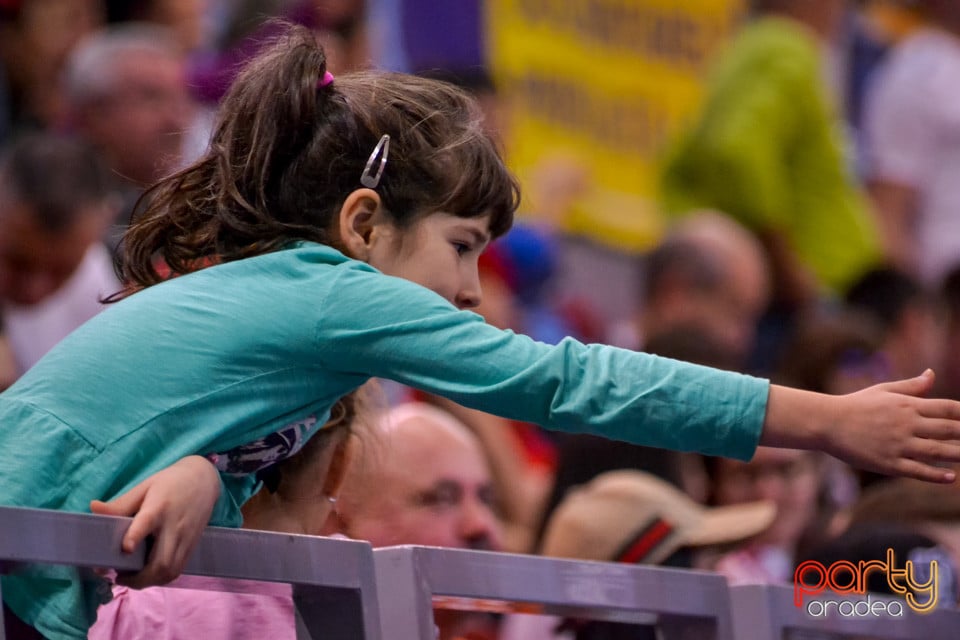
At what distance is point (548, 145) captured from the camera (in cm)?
640

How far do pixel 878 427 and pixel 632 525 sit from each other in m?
1.45

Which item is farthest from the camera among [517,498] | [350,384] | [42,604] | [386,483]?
[517,498]

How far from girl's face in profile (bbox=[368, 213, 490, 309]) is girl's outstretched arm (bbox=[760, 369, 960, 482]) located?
1.45 ft

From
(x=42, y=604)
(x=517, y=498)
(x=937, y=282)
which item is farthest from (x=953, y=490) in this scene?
(x=937, y=282)

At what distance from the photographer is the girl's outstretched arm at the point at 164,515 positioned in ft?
4.98

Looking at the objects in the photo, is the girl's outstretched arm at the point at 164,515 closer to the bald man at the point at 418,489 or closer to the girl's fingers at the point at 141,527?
the girl's fingers at the point at 141,527

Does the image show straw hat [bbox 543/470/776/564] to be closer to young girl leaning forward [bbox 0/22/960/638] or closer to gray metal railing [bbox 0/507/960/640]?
gray metal railing [bbox 0/507/960/640]

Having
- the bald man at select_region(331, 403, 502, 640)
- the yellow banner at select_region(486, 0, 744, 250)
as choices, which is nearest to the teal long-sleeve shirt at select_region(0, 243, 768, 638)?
the bald man at select_region(331, 403, 502, 640)

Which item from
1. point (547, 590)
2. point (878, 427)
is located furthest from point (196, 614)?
point (878, 427)

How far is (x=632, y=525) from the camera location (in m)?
3.10

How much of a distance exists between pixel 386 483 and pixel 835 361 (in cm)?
248

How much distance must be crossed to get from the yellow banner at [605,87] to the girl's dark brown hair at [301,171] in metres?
3.99

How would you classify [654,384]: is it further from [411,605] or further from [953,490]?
[953,490]

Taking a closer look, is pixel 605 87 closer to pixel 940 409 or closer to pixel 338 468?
pixel 338 468
